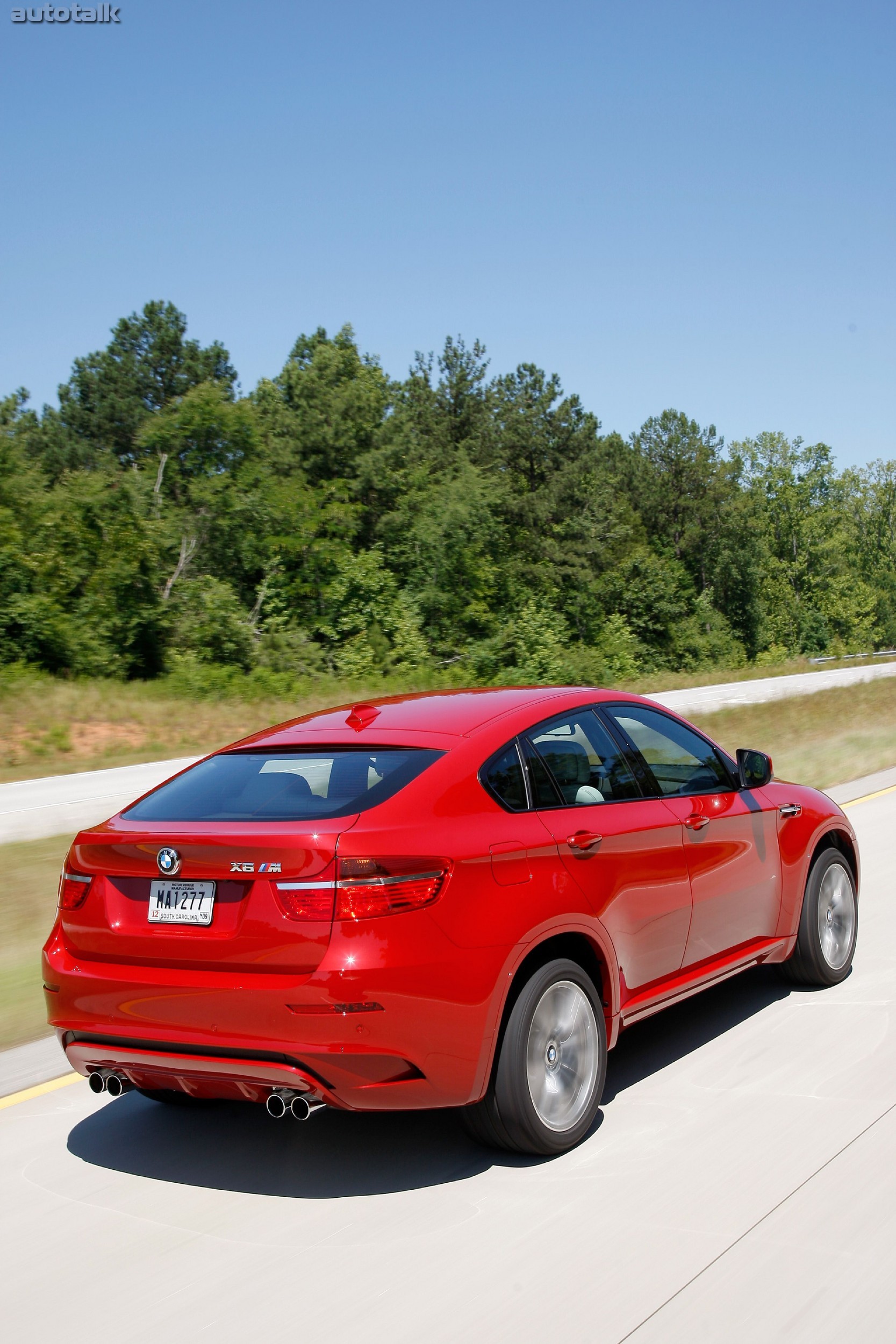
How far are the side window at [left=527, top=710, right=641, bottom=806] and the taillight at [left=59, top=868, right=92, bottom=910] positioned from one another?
5.16 feet

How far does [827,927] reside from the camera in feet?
21.4

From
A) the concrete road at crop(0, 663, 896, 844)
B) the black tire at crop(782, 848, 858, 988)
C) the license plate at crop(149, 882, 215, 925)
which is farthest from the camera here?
the concrete road at crop(0, 663, 896, 844)

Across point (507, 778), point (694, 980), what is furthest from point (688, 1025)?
point (507, 778)

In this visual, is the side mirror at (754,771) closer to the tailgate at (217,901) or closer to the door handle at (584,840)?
the door handle at (584,840)

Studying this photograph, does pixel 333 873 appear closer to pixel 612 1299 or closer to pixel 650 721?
pixel 612 1299

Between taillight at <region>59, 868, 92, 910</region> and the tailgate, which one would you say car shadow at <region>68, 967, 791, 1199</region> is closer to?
the tailgate

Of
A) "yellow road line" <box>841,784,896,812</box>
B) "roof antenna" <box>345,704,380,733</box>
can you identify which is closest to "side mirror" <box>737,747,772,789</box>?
"roof antenna" <box>345,704,380,733</box>

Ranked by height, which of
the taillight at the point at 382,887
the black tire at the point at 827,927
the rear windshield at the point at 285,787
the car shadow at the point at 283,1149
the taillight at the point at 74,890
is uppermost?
the rear windshield at the point at 285,787

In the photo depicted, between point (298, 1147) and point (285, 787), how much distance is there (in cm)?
131

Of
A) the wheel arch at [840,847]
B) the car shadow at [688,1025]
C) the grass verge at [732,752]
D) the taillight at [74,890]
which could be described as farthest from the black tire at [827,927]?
the grass verge at [732,752]

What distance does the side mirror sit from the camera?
19.4 feet

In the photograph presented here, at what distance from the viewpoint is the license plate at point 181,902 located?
13.5 feet

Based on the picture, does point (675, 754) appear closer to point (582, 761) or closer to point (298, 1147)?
point (582, 761)

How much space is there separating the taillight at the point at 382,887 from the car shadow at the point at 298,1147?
2.36ft
